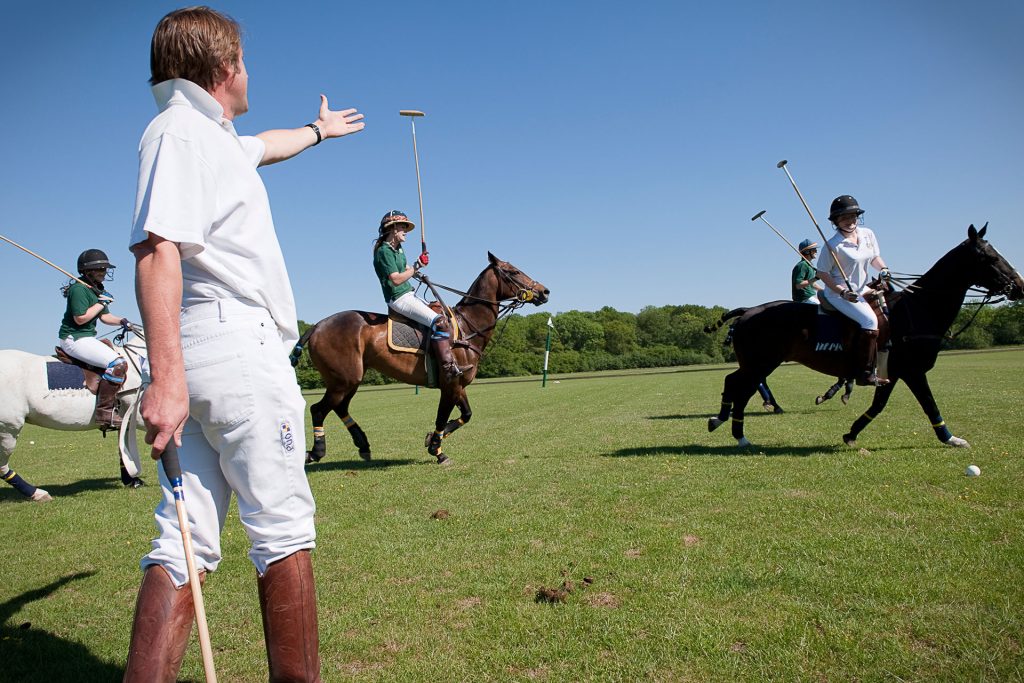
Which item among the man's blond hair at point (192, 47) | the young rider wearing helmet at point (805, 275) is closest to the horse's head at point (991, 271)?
the young rider wearing helmet at point (805, 275)

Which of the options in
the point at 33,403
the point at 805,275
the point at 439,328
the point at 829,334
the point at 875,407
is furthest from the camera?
the point at 805,275

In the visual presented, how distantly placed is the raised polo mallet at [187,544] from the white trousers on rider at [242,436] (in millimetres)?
62

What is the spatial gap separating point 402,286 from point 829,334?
19.2 ft

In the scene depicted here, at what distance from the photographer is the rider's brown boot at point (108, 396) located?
27.9 ft

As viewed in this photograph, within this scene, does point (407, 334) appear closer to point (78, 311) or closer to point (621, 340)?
point (78, 311)

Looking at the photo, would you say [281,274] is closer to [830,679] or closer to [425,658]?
[425,658]

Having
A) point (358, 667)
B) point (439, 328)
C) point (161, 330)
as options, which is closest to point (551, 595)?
point (358, 667)

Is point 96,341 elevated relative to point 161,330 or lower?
elevated

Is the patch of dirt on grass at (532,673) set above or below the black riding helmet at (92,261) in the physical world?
below

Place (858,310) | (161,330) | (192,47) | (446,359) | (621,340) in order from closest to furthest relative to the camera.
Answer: (161,330) < (192,47) < (858,310) < (446,359) < (621,340)

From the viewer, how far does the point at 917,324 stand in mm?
8875

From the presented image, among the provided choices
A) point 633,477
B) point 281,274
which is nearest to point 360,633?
point 281,274

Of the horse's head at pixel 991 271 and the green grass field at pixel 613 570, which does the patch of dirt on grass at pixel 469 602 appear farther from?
the horse's head at pixel 991 271

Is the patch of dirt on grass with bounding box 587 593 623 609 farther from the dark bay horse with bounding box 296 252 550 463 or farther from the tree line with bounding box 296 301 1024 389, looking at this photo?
the tree line with bounding box 296 301 1024 389
